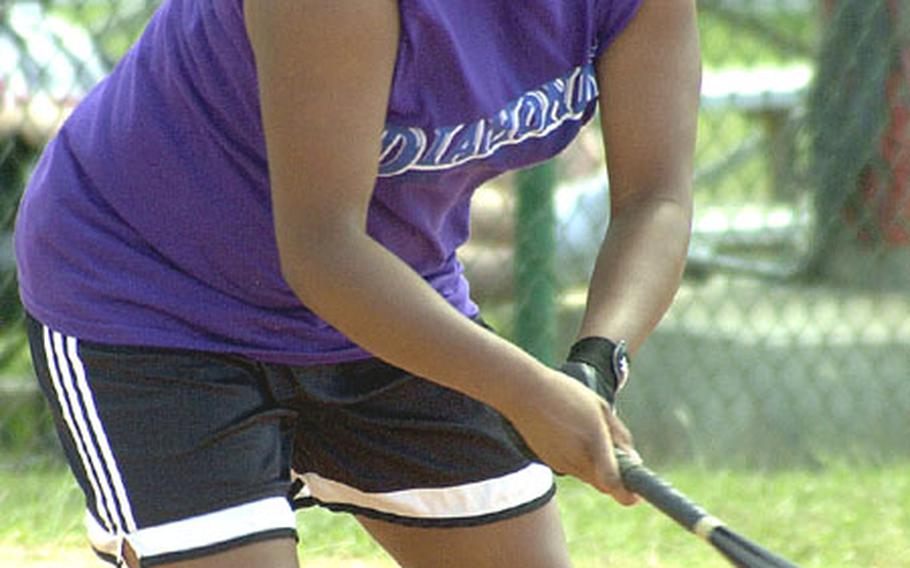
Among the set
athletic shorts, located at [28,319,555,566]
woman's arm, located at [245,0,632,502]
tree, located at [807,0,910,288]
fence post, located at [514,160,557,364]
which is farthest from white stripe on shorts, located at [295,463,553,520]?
tree, located at [807,0,910,288]

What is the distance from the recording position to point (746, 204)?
7473 millimetres

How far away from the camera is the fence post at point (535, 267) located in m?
5.35

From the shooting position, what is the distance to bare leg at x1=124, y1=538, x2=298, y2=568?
105 inches

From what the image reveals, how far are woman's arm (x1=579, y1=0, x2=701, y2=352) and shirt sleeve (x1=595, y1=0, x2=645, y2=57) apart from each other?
1 cm

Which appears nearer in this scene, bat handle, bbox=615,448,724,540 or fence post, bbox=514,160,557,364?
bat handle, bbox=615,448,724,540

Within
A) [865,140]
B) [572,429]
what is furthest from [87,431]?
[865,140]

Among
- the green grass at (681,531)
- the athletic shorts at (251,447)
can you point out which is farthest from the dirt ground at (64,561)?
the athletic shorts at (251,447)

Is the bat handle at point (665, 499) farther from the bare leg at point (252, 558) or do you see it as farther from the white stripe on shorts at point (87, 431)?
the white stripe on shorts at point (87, 431)

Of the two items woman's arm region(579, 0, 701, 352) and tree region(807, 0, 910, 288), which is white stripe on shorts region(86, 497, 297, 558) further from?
tree region(807, 0, 910, 288)

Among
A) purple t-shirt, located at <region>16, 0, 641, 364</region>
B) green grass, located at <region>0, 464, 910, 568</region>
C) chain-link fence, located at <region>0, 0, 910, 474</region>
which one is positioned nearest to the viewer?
purple t-shirt, located at <region>16, 0, 641, 364</region>

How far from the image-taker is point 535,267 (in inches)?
213

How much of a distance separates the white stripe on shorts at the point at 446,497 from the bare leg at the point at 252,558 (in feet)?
0.99

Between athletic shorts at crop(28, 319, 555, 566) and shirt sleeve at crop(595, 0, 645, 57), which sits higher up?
shirt sleeve at crop(595, 0, 645, 57)

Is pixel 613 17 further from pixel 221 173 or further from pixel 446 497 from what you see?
pixel 446 497
